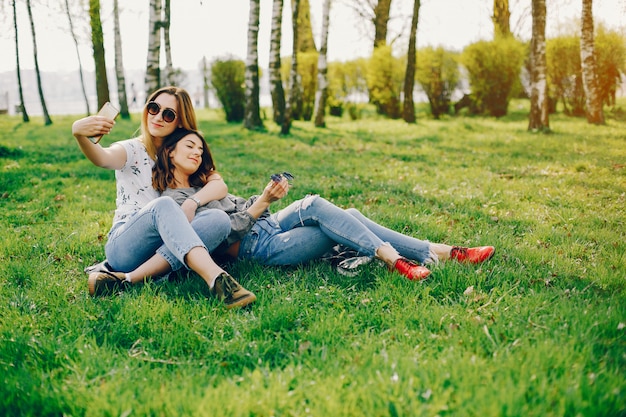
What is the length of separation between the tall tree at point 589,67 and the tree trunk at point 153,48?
40.7 feet

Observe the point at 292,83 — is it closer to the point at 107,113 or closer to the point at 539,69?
the point at 539,69

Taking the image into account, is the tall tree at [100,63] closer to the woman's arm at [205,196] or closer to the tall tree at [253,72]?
the tall tree at [253,72]

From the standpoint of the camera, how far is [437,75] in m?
20.0

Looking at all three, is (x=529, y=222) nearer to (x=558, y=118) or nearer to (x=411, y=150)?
(x=411, y=150)

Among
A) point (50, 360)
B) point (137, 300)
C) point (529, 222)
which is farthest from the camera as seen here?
point (529, 222)

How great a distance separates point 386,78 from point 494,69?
431 centimetres

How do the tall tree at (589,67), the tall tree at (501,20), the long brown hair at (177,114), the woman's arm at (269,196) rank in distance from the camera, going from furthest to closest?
the tall tree at (501,20) < the tall tree at (589,67) < the long brown hair at (177,114) < the woman's arm at (269,196)

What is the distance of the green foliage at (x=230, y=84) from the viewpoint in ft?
64.2

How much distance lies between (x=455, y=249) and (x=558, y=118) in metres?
16.2

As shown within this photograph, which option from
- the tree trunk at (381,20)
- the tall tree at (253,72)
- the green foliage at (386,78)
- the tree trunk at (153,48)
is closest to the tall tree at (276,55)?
the tall tree at (253,72)

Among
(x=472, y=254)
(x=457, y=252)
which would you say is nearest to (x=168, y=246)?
(x=457, y=252)

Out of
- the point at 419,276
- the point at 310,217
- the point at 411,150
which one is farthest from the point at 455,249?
the point at 411,150

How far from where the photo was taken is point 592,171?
28.0 feet

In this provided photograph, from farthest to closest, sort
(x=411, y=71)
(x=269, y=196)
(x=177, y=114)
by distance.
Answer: (x=411, y=71)
(x=177, y=114)
(x=269, y=196)
